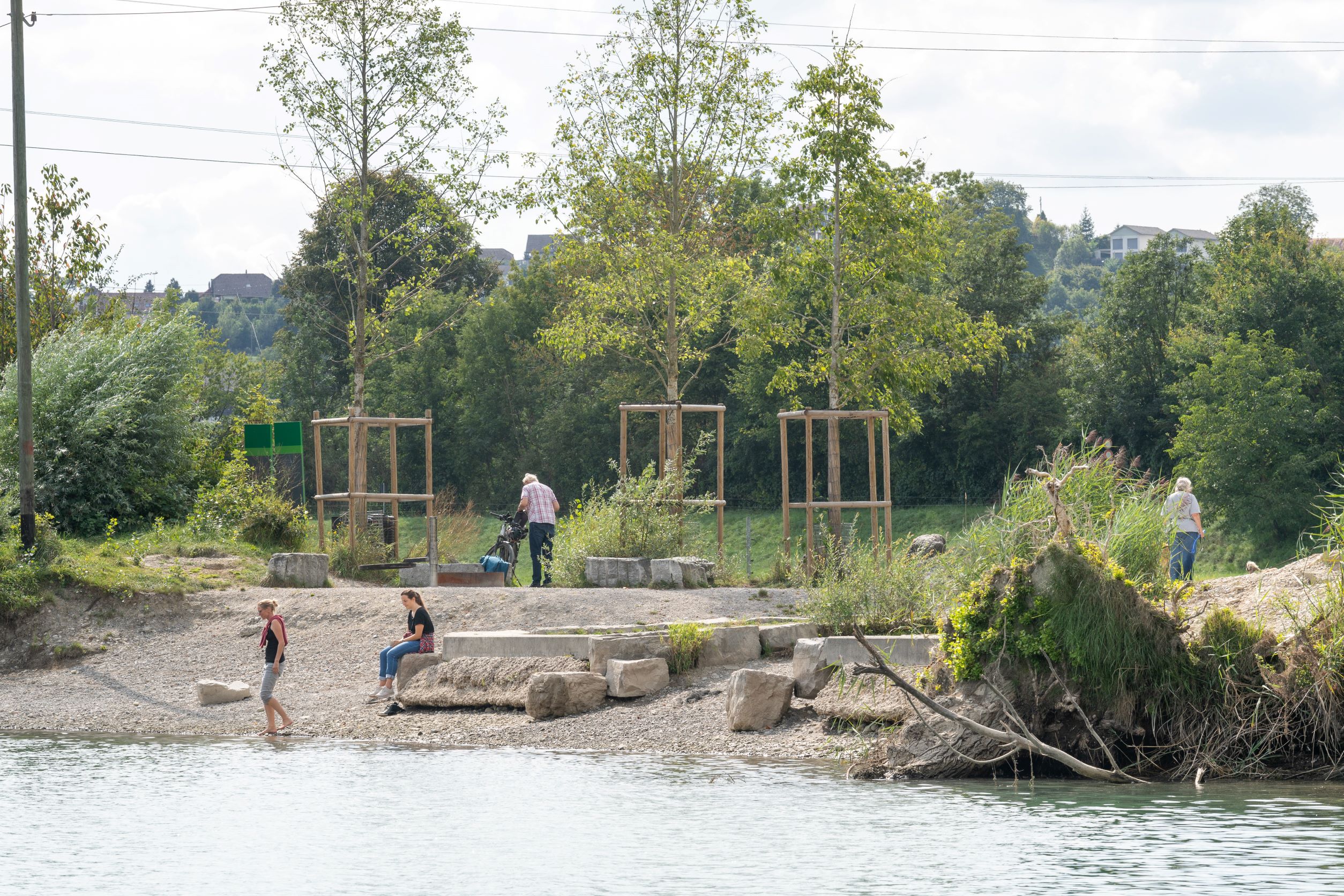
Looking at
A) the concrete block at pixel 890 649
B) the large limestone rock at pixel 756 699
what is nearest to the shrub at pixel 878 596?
the concrete block at pixel 890 649

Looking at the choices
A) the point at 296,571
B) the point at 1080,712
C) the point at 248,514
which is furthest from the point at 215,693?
the point at 1080,712

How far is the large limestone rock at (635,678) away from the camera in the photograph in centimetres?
1466

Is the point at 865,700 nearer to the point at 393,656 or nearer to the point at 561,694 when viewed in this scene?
the point at 561,694

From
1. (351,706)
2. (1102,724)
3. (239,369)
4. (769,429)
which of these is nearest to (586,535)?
(351,706)

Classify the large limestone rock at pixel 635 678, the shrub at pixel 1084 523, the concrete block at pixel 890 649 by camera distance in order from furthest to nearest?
the large limestone rock at pixel 635 678 < the concrete block at pixel 890 649 < the shrub at pixel 1084 523

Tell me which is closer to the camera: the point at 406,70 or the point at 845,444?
the point at 406,70

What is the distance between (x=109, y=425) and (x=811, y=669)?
15.7 meters

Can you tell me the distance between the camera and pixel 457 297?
55.9 m

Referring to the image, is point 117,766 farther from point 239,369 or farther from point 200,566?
point 239,369

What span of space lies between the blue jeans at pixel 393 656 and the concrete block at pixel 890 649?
472cm

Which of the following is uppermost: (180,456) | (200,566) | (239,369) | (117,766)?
(239,369)

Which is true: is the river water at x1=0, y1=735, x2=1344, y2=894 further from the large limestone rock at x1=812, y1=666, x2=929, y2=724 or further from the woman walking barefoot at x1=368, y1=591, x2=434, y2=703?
the woman walking barefoot at x1=368, y1=591, x2=434, y2=703

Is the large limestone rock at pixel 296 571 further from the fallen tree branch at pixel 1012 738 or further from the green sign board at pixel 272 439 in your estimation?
the fallen tree branch at pixel 1012 738

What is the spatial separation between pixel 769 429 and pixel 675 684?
34.4 meters
